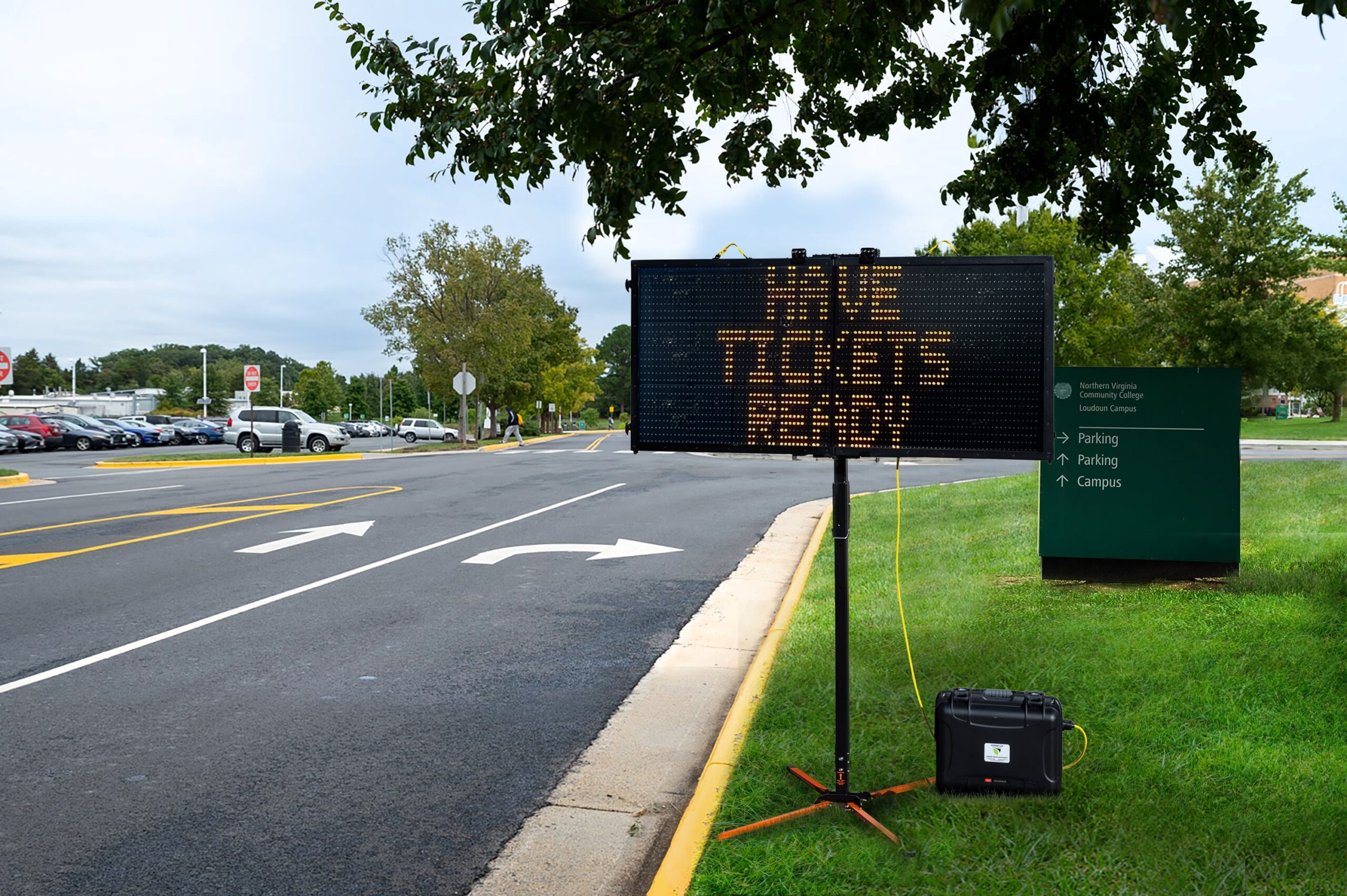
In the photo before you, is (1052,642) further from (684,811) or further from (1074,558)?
(684,811)

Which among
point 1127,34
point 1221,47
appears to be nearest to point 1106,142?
point 1127,34

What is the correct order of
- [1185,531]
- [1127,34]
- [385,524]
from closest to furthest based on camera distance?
[1127,34]
[1185,531]
[385,524]

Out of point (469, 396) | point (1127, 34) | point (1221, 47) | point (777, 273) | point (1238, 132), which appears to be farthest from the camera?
point (469, 396)

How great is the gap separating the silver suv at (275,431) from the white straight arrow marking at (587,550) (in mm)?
29177

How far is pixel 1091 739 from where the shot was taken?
189 inches

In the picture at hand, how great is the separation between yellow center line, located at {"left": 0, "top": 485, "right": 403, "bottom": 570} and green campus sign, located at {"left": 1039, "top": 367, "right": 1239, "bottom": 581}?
1027cm

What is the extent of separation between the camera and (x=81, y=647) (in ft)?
23.2

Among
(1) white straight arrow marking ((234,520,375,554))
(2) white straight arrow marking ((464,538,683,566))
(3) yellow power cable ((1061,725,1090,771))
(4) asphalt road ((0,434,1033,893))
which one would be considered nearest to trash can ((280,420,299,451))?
(4) asphalt road ((0,434,1033,893))

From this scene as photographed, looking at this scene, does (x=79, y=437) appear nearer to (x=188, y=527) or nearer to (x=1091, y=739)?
(x=188, y=527)

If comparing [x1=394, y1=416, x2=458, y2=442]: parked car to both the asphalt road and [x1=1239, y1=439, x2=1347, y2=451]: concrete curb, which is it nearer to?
[x1=1239, y1=439, x2=1347, y2=451]: concrete curb

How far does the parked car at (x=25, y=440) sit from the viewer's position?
4072 cm

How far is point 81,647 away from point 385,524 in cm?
706

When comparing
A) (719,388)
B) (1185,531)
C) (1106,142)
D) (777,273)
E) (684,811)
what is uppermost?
(1106,142)

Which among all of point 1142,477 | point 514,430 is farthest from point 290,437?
point 1142,477
